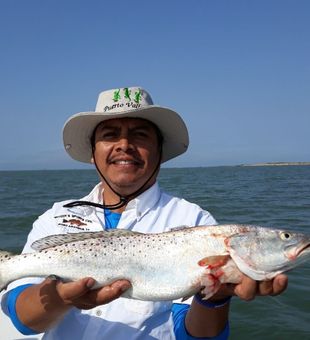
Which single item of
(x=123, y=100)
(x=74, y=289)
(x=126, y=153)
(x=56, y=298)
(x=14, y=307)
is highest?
(x=123, y=100)

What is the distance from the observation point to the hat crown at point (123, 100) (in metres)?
3.80

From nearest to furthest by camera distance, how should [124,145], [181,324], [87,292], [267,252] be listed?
[87,292]
[267,252]
[181,324]
[124,145]

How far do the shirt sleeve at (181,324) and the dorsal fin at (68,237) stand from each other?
86cm

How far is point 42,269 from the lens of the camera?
10.4ft

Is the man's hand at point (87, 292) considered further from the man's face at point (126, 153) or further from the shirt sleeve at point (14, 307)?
the man's face at point (126, 153)

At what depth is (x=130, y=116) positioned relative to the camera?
12.6 feet

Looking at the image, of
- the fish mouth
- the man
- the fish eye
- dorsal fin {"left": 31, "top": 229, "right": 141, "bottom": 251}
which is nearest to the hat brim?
the man

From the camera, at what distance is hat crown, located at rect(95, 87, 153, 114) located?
380 centimetres

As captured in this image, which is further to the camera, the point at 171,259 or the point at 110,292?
the point at 171,259

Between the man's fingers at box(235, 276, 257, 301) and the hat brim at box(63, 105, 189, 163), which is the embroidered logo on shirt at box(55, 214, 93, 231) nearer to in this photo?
the hat brim at box(63, 105, 189, 163)

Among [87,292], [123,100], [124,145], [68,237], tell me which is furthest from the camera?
[123,100]

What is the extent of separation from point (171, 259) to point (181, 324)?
2.31ft

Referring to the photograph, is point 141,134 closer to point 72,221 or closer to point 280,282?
point 72,221

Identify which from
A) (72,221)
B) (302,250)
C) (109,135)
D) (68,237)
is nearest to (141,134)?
(109,135)
